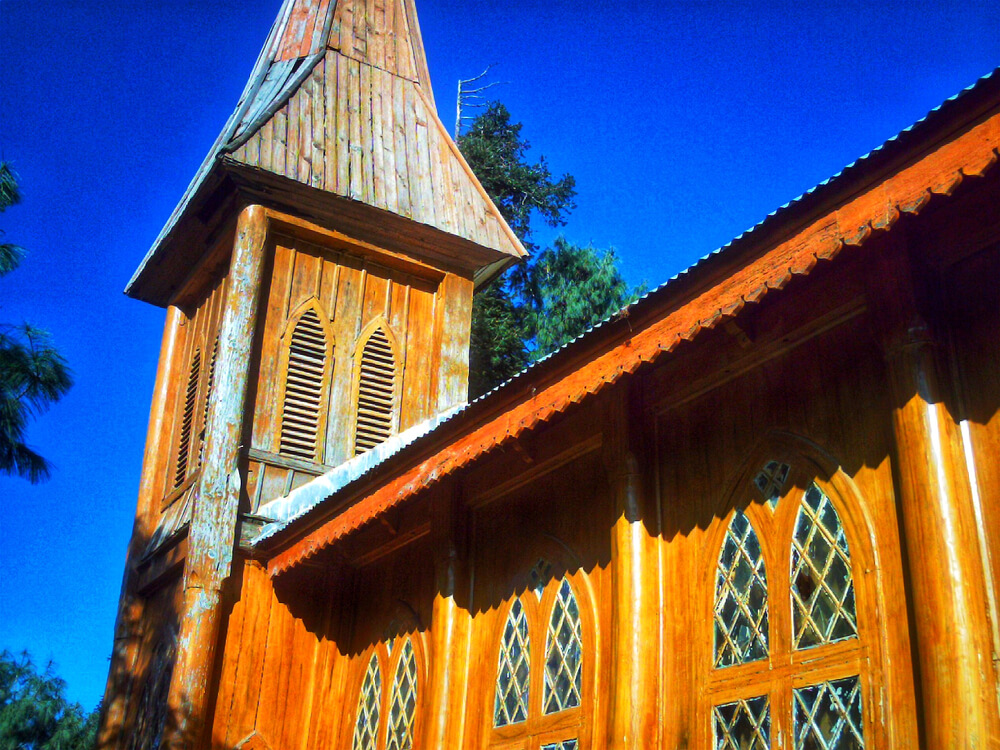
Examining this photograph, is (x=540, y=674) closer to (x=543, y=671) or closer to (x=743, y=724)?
(x=543, y=671)

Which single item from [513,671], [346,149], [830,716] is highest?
[346,149]

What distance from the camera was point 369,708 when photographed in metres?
10.5

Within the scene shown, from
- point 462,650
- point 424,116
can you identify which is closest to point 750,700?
point 462,650

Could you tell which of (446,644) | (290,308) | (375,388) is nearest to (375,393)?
(375,388)

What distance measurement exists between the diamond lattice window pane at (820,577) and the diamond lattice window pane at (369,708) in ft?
17.4

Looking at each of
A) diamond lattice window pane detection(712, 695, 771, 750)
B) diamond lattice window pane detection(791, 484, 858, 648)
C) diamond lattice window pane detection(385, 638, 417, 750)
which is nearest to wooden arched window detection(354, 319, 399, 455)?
diamond lattice window pane detection(385, 638, 417, 750)

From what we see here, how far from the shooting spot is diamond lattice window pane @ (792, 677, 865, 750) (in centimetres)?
556

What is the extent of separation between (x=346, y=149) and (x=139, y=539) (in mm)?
5685

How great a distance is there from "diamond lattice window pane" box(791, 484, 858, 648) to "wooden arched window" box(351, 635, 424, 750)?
4.34 meters

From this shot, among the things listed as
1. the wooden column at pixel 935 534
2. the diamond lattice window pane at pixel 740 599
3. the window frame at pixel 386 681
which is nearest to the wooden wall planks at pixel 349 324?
the window frame at pixel 386 681

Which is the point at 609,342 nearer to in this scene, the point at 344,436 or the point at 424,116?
the point at 344,436

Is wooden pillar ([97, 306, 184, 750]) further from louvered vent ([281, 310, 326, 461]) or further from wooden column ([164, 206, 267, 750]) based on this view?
wooden column ([164, 206, 267, 750])

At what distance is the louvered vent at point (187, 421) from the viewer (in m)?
14.2

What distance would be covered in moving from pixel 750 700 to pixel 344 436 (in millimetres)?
8264
